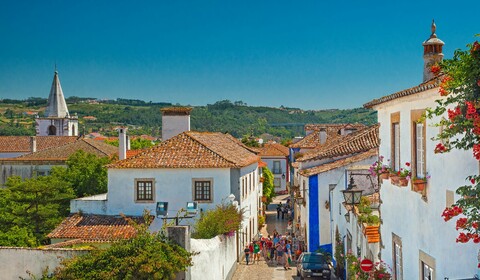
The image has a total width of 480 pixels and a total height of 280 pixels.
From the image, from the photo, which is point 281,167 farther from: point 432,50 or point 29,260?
point 432,50

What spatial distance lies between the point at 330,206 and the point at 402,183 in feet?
57.4

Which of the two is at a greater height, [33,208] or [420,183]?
[420,183]

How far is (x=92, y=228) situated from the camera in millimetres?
29469

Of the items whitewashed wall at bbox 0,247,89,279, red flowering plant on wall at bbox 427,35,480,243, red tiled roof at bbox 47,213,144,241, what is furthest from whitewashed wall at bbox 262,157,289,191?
red flowering plant on wall at bbox 427,35,480,243

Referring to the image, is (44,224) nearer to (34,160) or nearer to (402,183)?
(402,183)

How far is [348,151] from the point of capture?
31.5 m

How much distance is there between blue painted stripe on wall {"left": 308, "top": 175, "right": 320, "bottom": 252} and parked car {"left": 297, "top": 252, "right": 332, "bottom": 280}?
5.11 m

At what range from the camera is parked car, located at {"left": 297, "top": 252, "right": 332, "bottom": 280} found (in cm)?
2538

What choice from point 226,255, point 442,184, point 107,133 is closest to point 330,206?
point 226,255

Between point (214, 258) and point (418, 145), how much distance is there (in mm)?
12111

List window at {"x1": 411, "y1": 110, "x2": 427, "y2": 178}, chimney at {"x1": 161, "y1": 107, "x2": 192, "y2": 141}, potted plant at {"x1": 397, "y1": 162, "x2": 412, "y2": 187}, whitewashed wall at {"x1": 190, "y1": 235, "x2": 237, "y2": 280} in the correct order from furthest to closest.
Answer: chimney at {"x1": 161, "y1": 107, "x2": 192, "y2": 141}
whitewashed wall at {"x1": 190, "y1": 235, "x2": 237, "y2": 280}
potted plant at {"x1": 397, "y1": 162, "x2": 412, "y2": 187}
window at {"x1": 411, "y1": 110, "x2": 427, "y2": 178}

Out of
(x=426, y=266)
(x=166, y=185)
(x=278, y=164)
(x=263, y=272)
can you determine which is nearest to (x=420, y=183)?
(x=426, y=266)

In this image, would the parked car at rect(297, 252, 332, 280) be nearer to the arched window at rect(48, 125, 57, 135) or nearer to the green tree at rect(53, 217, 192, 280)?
the green tree at rect(53, 217, 192, 280)

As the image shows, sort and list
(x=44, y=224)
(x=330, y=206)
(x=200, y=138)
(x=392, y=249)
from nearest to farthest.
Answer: (x=392, y=249) → (x=330, y=206) → (x=44, y=224) → (x=200, y=138)
